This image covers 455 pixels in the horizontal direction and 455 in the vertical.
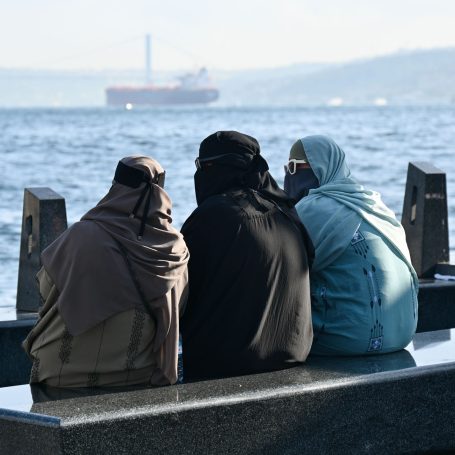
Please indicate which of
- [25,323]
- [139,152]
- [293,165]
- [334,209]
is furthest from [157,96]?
[334,209]

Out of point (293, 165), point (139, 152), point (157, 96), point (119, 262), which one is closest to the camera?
point (119, 262)

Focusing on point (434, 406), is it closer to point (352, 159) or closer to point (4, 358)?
point (4, 358)

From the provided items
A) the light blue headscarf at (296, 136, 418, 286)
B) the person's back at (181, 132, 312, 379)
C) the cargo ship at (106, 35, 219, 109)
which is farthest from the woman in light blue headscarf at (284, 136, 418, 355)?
the cargo ship at (106, 35, 219, 109)

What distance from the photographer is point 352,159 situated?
120ft

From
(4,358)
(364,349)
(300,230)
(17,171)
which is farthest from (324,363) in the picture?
(17,171)

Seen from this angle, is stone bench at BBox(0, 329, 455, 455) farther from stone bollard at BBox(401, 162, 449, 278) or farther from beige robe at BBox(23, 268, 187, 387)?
stone bollard at BBox(401, 162, 449, 278)

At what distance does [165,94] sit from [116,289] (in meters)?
153

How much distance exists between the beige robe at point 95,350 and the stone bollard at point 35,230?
295 cm

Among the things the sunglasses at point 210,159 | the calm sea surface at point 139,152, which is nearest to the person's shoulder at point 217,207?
the sunglasses at point 210,159

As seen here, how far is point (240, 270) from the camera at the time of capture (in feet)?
14.8

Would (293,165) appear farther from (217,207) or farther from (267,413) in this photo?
(267,413)

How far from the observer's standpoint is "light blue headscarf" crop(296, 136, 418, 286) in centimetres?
492

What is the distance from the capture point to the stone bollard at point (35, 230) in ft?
24.5

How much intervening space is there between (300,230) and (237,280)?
0.35m
